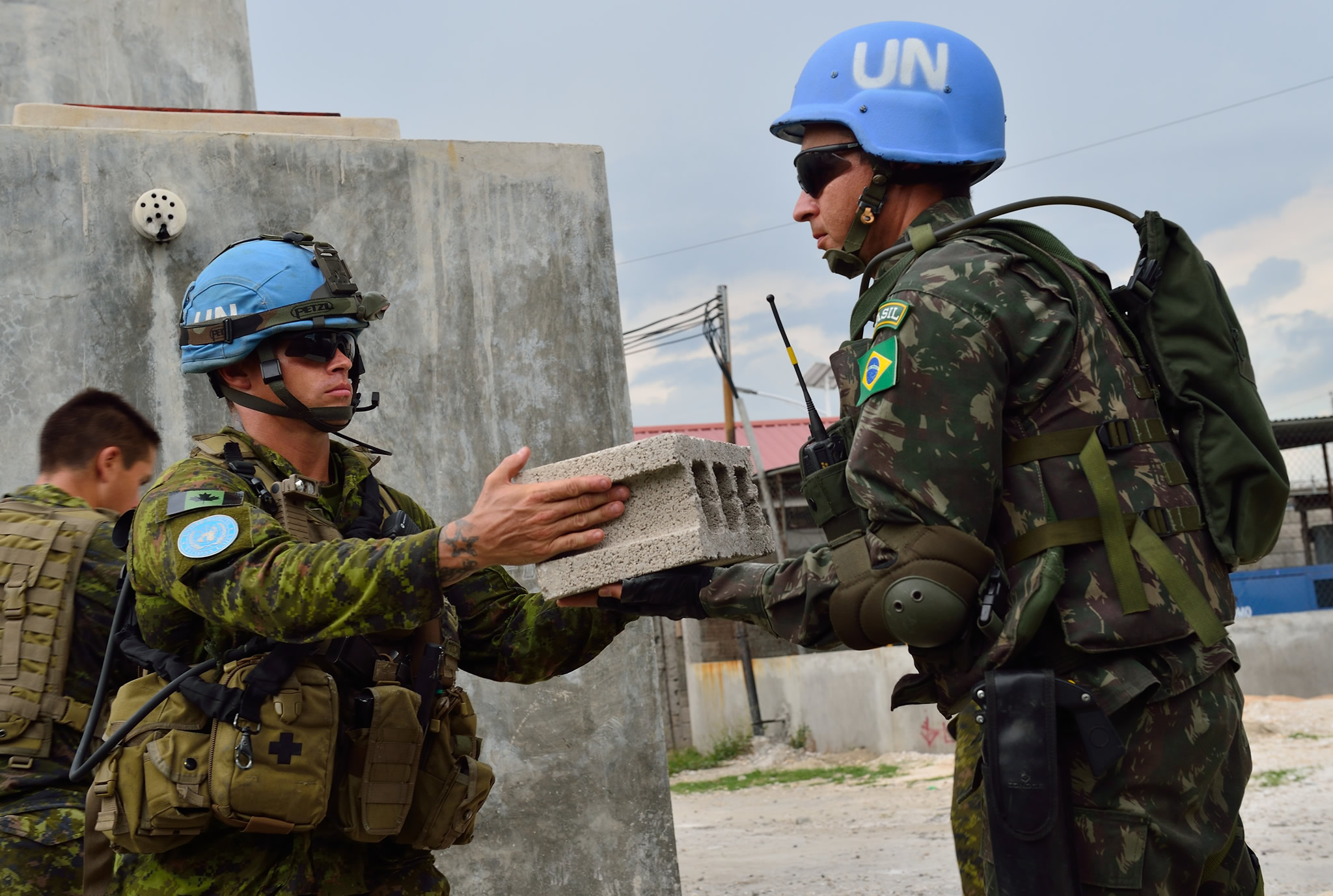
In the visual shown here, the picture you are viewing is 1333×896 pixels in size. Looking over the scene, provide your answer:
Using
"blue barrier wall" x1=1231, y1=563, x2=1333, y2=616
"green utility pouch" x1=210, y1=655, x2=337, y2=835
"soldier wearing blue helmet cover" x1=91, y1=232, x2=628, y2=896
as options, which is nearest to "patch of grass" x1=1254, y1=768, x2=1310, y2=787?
"blue barrier wall" x1=1231, y1=563, x2=1333, y2=616

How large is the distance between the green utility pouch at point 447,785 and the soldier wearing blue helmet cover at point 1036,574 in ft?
3.13

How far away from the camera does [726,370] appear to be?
20438 mm

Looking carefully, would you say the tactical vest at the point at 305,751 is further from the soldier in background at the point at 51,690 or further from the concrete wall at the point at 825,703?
the concrete wall at the point at 825,703

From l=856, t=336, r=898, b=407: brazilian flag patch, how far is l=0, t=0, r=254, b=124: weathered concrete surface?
633 centimetres

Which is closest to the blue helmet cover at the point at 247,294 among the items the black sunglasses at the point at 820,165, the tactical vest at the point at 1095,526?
the black sunglasses at the point at 820,165

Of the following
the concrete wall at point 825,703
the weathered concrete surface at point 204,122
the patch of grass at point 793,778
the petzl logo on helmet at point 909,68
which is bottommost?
the patch of grass at point 793,778

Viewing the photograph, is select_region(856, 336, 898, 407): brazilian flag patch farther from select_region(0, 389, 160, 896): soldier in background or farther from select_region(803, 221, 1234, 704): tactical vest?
select_region(0, 389, 160, 896): soldier in background

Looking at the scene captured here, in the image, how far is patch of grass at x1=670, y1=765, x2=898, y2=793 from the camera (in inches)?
569

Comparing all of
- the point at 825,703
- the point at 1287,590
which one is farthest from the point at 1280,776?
the point at 825,703

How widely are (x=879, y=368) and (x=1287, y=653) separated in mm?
14661

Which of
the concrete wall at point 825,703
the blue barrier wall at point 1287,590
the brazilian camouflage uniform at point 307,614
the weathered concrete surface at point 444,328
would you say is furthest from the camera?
the blue barrier wall at point 1287,590

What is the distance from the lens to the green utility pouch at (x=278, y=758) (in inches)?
98.1

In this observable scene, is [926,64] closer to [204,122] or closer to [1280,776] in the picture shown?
[204,122]

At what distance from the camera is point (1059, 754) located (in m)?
2.18
